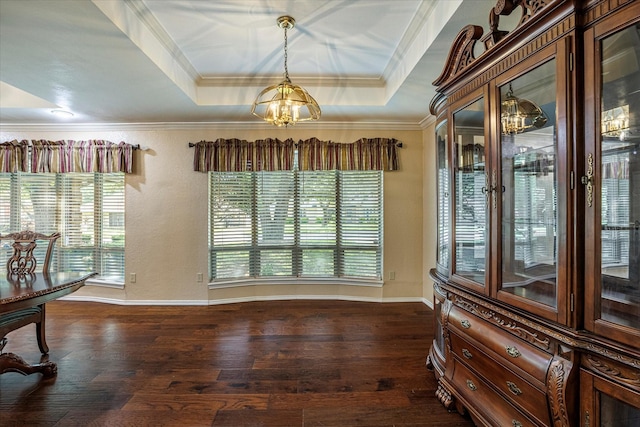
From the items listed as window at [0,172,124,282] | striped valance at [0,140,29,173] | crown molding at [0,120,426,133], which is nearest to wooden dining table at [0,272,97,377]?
window at [0,172,124,282]

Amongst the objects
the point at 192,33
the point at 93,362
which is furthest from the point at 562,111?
the point at 93,362

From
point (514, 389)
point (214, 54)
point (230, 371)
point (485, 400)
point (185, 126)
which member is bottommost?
point (230, 371)

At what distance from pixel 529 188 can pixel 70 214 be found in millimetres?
5649

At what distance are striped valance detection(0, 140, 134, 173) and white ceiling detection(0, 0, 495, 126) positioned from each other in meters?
0.43

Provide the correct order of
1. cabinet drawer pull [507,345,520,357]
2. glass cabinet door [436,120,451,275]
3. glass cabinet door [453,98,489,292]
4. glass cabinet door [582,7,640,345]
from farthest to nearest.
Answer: glass cabinet door [436,120,451,275]
glass cabinet door [453,98,489,292]
cabinet drawer pull [507,345,520,357]
glass cabinet door [582,7,640,345]

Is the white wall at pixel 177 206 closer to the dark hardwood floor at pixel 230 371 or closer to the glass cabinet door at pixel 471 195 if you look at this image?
the dark hardwood floor at pixel 230 371

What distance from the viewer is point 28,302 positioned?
7.10ft

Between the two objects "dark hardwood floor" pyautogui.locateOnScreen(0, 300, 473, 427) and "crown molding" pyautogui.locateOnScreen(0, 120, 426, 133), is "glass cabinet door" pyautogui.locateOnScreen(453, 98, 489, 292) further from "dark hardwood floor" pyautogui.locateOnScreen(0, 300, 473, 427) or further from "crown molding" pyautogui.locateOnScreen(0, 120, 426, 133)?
"crown molding" pyautogui.locateOnScreen(0, 120, 426, 133)

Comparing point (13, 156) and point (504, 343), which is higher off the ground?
point (13, 156)

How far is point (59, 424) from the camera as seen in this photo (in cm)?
202

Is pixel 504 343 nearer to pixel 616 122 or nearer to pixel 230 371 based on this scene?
pixel 616 122

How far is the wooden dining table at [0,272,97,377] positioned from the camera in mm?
2121

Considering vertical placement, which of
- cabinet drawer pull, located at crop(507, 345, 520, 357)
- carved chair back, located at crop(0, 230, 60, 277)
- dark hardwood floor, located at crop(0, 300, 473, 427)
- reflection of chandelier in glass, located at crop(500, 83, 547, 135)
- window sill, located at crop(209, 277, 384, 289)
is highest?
reflection of chandelier in glass, located at crop(500, 83, 547, 135)

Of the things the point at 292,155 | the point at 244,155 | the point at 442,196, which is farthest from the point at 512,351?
the point at 244,155
